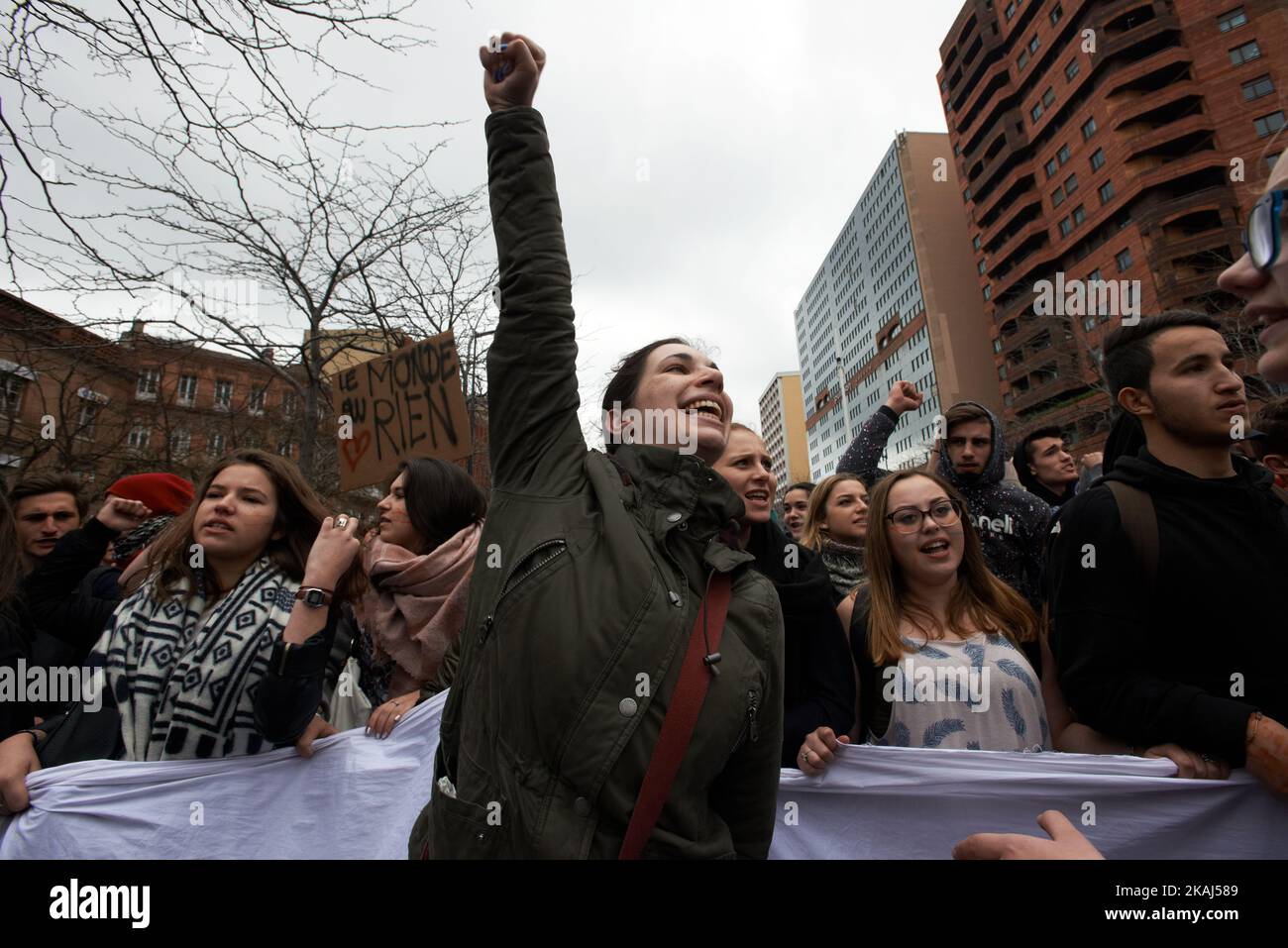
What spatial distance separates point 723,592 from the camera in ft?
4.24

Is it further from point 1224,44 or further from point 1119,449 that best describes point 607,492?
point 1224,44

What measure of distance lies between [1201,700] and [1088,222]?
54.6 meters

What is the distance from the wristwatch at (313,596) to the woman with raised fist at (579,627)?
0.79 m

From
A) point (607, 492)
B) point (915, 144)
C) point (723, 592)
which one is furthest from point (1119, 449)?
point (915, 144)

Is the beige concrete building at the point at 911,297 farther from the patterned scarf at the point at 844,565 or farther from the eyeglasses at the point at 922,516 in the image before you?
the eyeglasses at the point at 922,516

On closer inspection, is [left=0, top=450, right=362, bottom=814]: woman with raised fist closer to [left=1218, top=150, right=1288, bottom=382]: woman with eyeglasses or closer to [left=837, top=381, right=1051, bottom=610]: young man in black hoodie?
[left=1218, top=150, right=1288, bottom=382]: woman with eyeglasses

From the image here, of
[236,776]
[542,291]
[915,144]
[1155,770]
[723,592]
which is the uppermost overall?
[915,144]

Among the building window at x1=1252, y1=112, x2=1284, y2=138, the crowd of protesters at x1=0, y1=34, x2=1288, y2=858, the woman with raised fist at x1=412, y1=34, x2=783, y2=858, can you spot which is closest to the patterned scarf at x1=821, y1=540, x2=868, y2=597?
the crowd of protesters at x1=0, y1=34, x2=1288, y2=858

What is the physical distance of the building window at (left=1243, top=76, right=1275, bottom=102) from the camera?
36562mm

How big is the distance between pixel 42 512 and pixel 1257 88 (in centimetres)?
5644

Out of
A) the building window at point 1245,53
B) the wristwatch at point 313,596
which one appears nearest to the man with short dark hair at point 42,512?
the wristwatch at point 313,596

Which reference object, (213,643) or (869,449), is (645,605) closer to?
(213,643)

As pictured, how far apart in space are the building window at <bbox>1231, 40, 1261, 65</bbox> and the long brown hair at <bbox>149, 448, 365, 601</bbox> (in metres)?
56.1

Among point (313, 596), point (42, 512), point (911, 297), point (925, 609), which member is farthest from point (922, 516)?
point (911, 297)
